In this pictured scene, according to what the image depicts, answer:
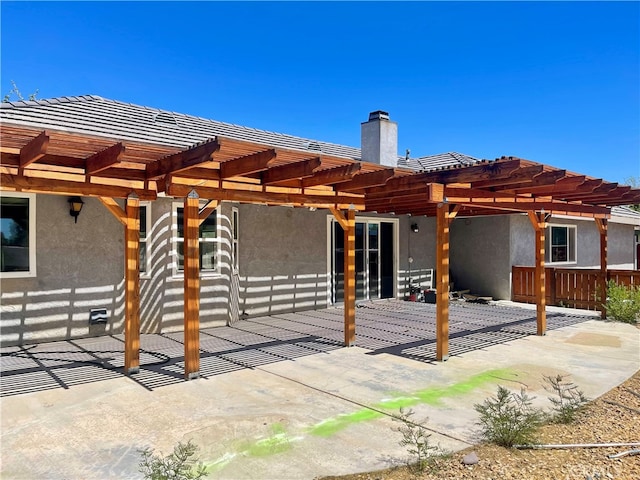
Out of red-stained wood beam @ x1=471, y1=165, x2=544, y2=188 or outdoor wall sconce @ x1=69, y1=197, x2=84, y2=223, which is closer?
red-stained wood beam @ x1=471, y1=165, x2=544, y2=188

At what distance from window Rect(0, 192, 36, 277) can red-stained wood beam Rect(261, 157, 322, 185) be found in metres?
4.19

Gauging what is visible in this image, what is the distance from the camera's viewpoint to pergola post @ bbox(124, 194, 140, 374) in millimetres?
5938

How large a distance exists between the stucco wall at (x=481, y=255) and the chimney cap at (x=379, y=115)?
178 inches

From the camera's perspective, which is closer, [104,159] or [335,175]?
[104,159]

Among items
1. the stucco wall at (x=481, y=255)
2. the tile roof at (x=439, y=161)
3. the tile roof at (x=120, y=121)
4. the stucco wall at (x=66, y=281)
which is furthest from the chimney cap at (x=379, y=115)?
the stucco wall at (x=66, y=281)

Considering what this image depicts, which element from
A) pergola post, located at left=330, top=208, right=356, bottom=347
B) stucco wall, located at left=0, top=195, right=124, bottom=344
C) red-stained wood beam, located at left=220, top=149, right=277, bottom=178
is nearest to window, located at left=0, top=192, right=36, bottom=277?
stucco wall, located at left=0, top=195, right=124, bottom=344

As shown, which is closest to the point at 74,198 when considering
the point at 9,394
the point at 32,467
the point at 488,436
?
the point at 9,394

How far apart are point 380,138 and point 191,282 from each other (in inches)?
313

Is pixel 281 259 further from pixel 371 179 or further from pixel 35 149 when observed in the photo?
pixel 35 149

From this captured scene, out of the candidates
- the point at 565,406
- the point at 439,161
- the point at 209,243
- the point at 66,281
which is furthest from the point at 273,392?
the point at 439,161

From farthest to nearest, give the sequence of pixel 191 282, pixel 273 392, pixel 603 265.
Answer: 1. pixel 603 265
2. pixel 191 282
3. pixel 273 392

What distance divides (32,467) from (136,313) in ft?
8.96

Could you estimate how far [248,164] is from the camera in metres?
5.10

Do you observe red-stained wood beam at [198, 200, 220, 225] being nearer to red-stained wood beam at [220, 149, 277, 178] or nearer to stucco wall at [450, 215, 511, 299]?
red-stained wood beam at [220, 149, 277, 178]
